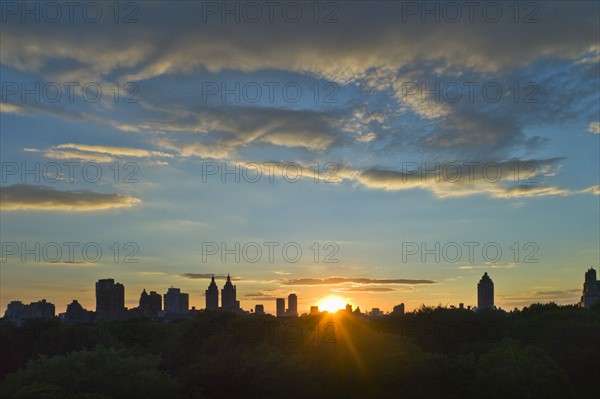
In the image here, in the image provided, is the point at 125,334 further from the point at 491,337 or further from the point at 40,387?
the point at 491,337

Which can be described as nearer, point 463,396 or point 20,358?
point 463,396

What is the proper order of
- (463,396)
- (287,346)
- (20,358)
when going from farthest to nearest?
(20,358) → (287,346) → (463,396)

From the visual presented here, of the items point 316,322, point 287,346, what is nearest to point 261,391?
point 287,346

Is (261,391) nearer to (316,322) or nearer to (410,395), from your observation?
(410,395)

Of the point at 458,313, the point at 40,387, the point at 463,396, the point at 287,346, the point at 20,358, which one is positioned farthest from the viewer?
the point at 458,313

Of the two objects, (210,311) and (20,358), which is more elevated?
(210,311)


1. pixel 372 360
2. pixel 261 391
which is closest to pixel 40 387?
pixel 261 391

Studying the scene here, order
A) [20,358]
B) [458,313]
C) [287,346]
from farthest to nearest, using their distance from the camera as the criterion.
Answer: [458,313] → [20,358] → [287,346]
